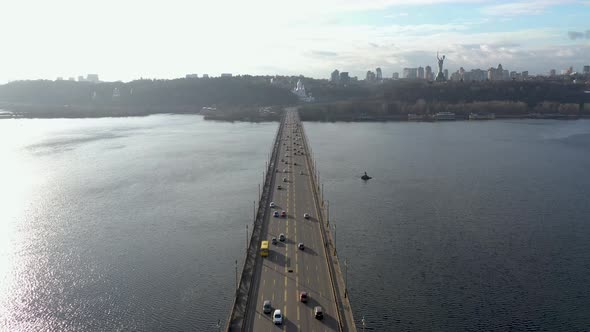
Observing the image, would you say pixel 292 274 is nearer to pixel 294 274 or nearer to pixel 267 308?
pixel 294 274

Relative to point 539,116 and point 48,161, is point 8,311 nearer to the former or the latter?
point 48,161

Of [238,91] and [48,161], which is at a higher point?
[238,91]

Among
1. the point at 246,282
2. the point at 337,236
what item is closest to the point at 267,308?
the point at 246,282

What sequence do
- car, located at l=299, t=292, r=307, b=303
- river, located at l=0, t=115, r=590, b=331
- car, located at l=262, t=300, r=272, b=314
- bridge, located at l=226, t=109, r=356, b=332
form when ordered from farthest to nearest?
river, located at l=0, t=115, r=590, b=331
car, located at l=299, t=292, r=307, b=303
car, located at l=262, t=300, r=272, b=314
bridge, located at l=226, t=109, r=356, b=332

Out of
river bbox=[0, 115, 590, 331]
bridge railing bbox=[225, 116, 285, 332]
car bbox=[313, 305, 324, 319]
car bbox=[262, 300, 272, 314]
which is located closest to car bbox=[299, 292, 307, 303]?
car bbox=[313, 305, 324, 319]

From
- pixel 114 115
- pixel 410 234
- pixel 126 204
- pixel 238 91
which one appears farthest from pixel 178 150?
pixel 238 91

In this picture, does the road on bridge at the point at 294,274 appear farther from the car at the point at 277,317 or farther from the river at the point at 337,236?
the river at the point at 337,236

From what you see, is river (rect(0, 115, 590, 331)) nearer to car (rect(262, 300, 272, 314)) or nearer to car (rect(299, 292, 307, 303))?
car (rect(262, 300, 272, 314))

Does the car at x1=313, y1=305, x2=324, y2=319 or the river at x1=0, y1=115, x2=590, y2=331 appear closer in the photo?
the car at x1=313, y1=305, x2=324, y2=319
